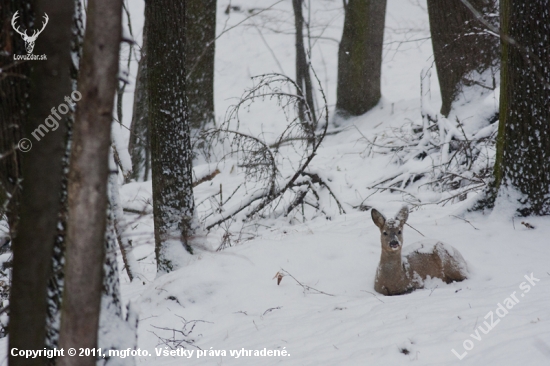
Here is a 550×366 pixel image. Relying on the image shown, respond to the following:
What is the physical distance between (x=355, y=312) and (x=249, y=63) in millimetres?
16702

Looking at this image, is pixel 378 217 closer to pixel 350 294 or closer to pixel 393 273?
pixel 393 273

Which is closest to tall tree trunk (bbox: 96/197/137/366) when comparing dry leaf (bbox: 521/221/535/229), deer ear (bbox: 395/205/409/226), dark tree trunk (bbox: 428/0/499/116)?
deer ear (bbox: 395/205/409/226)

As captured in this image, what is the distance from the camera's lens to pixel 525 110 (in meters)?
5.39

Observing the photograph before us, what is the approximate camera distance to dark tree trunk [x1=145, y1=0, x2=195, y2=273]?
17.9ft

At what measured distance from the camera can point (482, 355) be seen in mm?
3260

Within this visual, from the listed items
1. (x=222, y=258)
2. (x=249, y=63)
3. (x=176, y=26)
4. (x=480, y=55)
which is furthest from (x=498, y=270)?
(x=249, y=63)

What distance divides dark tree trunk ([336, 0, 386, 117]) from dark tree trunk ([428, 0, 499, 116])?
3.76m

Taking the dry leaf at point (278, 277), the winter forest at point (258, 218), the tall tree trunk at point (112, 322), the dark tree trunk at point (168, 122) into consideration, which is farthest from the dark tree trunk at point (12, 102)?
the dry leaf at point (278, 277)

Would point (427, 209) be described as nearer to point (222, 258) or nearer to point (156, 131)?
point (222, 258)

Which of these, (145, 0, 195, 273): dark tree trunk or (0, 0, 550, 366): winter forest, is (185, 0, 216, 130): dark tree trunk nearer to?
(0, 0, 550, 366): winter forest

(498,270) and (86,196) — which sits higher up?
(86,196)

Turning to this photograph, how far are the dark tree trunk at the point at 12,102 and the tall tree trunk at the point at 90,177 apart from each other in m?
0.75

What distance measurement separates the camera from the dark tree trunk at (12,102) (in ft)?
8.91

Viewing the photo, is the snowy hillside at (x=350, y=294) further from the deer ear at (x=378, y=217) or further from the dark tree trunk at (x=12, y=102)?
the dark tree trunk at (x=12, y=102)
